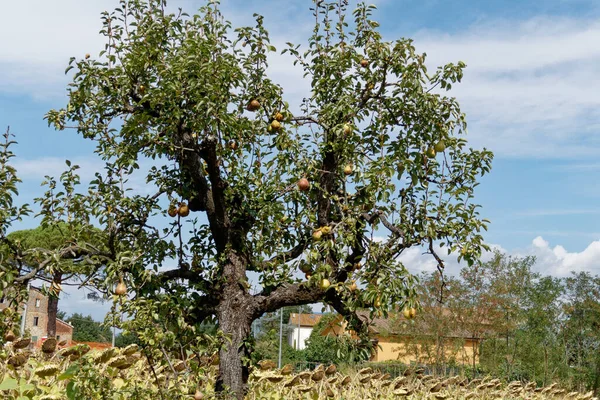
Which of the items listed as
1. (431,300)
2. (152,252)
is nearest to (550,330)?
(431,300)

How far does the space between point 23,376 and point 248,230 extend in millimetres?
2940

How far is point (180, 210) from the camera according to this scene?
23.4ft

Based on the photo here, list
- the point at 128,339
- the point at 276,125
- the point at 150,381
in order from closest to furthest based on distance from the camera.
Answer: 1. the point at 276,125
2. the point at 150,381
3. the point at 128,339

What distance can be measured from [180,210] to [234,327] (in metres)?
1.44

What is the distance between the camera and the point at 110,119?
7.08 meters

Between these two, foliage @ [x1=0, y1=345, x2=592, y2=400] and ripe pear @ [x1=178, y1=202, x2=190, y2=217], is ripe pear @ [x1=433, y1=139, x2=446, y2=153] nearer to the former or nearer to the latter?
ripe pear @ [x1=178, y1=202, x2=190, y2=217]

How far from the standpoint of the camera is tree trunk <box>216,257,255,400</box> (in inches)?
270

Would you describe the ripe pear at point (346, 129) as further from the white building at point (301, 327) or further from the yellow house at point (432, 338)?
the white building at point (301, 327)

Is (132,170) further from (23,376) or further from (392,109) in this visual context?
(392,109)

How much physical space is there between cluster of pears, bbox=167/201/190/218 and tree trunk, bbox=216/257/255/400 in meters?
0.78

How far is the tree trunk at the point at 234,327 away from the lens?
6852 millimetres

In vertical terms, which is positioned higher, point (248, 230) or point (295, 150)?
point (295, 150)

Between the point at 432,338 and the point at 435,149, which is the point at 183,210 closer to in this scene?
the point at 435,149

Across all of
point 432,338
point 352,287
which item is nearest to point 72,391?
point 352,287
